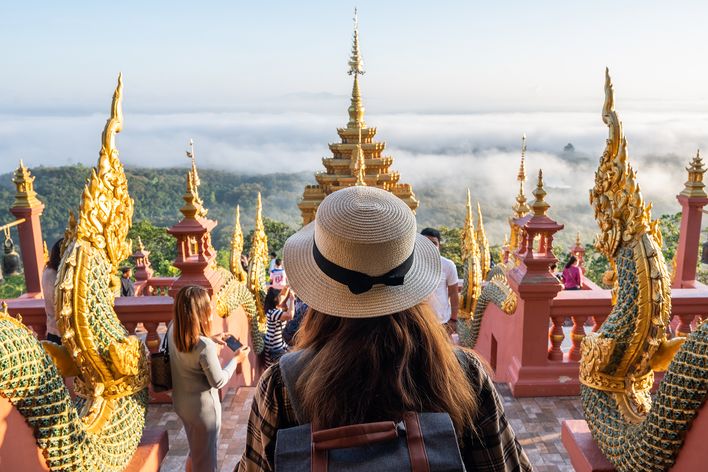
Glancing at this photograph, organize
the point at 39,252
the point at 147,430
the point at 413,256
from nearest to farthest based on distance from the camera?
the point at 413,256
the point at 147,430
the point at 39,252

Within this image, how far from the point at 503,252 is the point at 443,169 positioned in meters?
99.7

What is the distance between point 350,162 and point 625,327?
46.0 ft

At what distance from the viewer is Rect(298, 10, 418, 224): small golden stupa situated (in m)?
17.3

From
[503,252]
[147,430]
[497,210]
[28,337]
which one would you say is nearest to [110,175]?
[28,337]

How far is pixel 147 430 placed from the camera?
3736 millimetres

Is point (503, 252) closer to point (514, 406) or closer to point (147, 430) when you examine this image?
point (514, 406)

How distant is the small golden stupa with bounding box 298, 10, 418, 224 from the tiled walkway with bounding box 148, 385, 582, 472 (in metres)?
11.8

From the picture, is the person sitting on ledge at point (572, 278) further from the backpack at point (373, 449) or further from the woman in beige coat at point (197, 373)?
the backpack at point (373, 449)

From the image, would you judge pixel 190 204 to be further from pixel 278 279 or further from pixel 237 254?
pixel 237 254

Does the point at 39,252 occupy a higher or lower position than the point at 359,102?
lower

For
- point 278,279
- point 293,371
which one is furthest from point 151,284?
point 293,371

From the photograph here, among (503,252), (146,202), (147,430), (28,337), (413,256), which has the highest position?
(413,256)

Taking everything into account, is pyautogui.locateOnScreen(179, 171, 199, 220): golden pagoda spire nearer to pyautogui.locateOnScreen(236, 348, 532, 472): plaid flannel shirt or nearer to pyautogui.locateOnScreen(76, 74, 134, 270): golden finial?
pyautogui.locateOnScreen(76, 74, 134, 270): golden finial

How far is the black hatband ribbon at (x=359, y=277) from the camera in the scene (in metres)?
1.58
